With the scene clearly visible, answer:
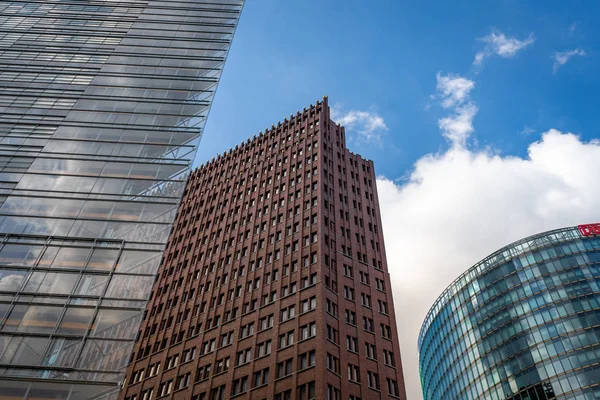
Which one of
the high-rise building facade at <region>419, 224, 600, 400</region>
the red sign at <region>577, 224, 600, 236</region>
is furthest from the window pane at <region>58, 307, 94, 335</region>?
the red sign at <region>577, 224, 600, 236</region>

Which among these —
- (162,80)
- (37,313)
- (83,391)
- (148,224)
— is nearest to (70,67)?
(162,80)

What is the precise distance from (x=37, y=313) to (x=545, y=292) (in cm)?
7732

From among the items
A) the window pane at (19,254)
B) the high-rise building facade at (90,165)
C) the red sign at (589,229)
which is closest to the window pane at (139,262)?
the high-rise building facade at (90,165)

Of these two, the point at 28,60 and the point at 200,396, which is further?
the point at 200,396

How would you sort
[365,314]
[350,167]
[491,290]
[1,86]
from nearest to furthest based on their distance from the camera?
[1,86] < [365,314] < [350,167] < [491,290]

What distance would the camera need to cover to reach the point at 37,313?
2458 centimetres

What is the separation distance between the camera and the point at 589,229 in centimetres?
8669

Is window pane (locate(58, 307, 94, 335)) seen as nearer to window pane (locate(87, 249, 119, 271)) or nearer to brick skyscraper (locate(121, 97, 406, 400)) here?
window pane (locate(87, 249, 119, 271))

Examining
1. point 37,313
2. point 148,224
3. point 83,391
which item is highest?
point 148,224

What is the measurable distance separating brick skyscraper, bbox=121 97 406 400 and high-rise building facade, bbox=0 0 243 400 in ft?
76.8

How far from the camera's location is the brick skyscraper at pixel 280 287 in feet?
158

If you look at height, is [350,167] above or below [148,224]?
above

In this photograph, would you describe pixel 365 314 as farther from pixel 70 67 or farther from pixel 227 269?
pixel 70 67

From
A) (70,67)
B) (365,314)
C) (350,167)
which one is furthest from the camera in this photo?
(350,167)
